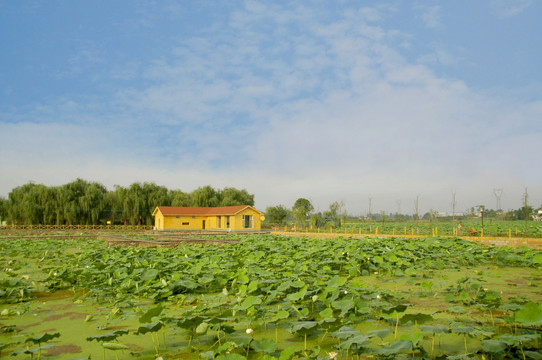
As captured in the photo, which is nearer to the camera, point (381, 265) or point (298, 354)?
point (298, 354)

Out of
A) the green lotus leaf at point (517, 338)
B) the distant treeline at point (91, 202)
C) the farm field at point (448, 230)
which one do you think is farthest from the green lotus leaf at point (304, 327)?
the distant treeline at point (91, 202)

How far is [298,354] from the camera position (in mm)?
2484

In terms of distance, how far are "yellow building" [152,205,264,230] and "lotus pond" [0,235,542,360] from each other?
70.7ft

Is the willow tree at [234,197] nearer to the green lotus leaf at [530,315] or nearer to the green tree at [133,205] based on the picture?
the green tree at [133,205]

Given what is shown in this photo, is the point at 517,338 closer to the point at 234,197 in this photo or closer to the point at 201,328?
the point at 201,328

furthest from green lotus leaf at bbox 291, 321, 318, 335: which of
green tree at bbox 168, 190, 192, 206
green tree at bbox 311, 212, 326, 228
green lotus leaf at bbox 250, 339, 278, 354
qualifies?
green tree at bbox 168, 190, 192, 206

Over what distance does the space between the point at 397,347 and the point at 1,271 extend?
817cm

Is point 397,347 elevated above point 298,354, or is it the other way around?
point 397,347

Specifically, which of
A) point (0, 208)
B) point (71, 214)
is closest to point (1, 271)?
point (71, 214)

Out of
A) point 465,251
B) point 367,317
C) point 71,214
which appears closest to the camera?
point 367,317

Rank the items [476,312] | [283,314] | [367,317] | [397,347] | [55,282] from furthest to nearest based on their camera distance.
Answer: [55,282] < [476,312] < [367,317] < [283,314] < [397,347]

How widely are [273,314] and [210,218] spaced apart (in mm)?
28266

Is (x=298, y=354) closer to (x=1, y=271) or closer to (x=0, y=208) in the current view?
(x=1, y=271)

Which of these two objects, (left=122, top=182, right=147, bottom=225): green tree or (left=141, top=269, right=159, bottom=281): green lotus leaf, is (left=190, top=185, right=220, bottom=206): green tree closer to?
(left=122, top=182, right=147, bottom=225): green tree
